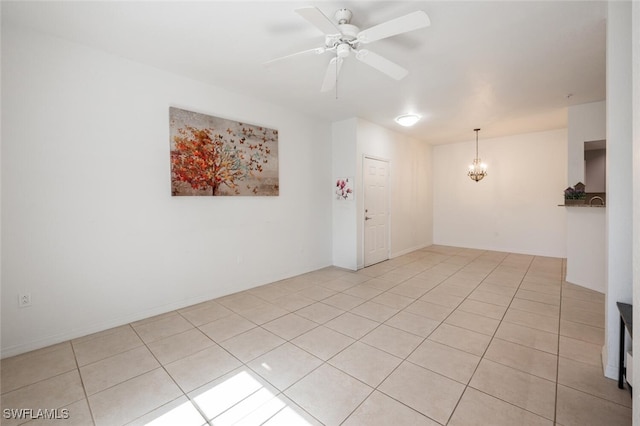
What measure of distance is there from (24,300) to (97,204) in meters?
0.98

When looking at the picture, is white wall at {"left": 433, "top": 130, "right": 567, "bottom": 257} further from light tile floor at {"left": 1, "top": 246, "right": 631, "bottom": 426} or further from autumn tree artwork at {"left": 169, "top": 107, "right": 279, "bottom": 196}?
autumn tree artwork at {"left": 169, "top": 107, "right": 279, "bottom": 196}

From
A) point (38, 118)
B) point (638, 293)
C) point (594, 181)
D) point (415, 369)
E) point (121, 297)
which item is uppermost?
point (38, 118)

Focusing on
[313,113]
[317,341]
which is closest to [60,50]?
[313,113]

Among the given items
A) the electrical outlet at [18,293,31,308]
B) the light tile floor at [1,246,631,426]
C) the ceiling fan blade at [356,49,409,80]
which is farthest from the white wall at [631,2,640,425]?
the electrical outlet at [18,293,31,308]

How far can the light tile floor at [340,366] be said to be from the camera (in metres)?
1.67

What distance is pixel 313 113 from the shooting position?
15.2ft

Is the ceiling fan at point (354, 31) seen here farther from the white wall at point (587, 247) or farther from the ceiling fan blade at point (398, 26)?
the white wall at point (587, 247)

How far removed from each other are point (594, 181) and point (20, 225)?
7607mm

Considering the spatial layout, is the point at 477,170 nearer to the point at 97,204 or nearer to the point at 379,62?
the point at 379,62

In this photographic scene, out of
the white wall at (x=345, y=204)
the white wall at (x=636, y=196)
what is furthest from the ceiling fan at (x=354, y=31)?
the white wall at (x=345, y=204)

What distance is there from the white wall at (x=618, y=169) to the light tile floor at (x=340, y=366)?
0.56 meters

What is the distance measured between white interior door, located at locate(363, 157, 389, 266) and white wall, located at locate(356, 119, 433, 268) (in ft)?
0.48

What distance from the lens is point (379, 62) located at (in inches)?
90.7

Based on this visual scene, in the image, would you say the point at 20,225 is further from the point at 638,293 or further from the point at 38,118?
the point at 638,293
